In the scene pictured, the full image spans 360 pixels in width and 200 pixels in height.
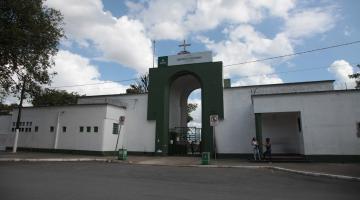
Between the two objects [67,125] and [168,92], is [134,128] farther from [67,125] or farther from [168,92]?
[67,125]

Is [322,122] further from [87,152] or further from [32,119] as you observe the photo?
[32,119]

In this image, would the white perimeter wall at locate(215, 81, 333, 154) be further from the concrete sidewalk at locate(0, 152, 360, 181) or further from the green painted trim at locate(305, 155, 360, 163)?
the green painted trim at locate(305, 155, 360, 163)

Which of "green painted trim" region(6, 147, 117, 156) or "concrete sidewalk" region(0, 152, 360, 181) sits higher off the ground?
"green painted trim" region(6, 147, 117, 156)

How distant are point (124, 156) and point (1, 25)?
11392 mm

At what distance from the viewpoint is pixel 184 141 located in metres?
29.3

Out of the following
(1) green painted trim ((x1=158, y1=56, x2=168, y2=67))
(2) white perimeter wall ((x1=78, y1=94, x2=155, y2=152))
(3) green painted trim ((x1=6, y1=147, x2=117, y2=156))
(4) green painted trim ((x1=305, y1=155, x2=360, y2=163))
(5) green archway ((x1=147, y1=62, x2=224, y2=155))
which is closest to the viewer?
(4) green painted trim ((x1=305, y1=155, x2=360, y2=163))

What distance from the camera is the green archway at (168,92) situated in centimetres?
2522

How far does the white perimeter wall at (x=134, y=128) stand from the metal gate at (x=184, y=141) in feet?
6.99

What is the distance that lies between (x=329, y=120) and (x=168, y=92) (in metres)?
13.8

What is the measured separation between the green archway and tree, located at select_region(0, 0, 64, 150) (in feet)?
30.6

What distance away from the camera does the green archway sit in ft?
82.7

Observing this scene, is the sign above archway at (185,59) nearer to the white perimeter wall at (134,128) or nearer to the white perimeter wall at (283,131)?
the white perimeter wall at (134,128)

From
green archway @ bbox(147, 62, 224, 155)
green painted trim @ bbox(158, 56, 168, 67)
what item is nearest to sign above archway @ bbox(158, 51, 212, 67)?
green painted trim @ bbox(158, 56, 168, 67)

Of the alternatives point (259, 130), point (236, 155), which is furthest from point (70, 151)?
point (259, 130)
